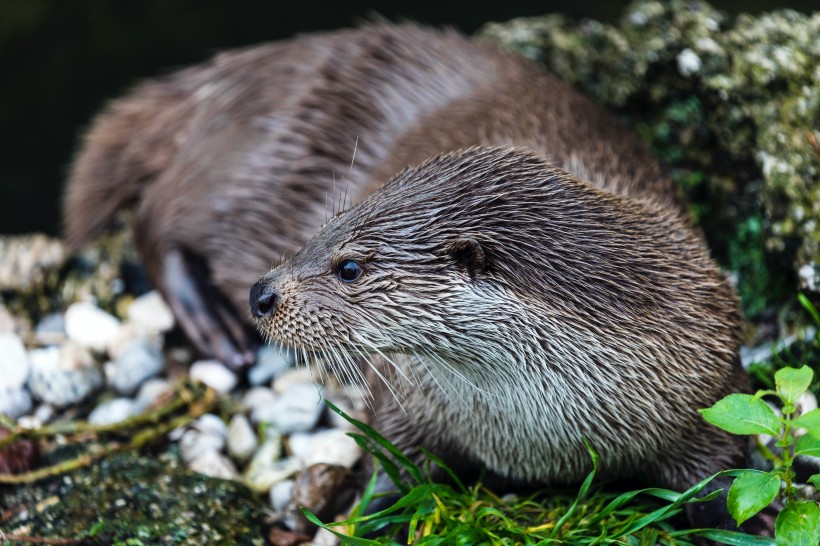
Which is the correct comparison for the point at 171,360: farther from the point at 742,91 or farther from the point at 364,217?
the point at 742,91

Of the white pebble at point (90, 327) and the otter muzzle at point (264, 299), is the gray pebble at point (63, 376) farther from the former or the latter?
the otter muzzle at point (264, 299)

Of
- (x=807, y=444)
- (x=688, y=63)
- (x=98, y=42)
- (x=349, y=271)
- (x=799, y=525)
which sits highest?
(x=688, y=63)

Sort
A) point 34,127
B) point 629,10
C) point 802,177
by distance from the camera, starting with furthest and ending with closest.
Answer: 1. point 34,127
2. point 629,10
3. point 802,177

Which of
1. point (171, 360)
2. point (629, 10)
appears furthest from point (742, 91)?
point (171, 360)

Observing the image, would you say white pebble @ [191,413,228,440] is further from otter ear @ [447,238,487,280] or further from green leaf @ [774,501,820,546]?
green leaf @ [774,501,820,546]

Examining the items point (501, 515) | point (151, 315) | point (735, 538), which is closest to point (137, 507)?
point (501, 515)

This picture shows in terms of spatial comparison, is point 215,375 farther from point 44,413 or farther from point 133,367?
point 44,413
